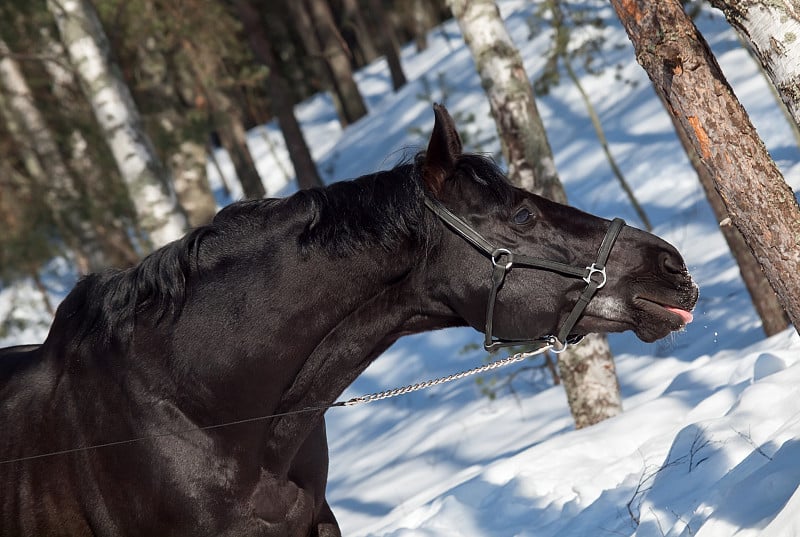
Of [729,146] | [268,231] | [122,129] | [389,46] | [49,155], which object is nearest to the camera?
[729,146]

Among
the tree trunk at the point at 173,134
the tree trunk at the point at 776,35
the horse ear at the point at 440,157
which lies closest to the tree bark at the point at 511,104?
the horse ear at the point at 440,157

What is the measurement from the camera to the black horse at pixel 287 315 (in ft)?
11.1

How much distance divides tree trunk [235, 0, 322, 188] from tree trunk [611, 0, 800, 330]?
46.4 feet

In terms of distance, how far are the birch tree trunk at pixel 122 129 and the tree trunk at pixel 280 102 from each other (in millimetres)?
8573

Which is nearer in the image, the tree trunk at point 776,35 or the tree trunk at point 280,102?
the tree trunk at point 776,35

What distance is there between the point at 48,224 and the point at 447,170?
15.2 m

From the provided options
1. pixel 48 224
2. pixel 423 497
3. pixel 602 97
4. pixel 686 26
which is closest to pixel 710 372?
pixel 423 497

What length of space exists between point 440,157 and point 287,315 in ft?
2.56

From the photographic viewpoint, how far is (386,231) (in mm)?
3412

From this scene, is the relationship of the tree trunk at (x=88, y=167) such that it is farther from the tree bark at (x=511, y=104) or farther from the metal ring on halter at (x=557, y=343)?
the metal ring on halter at (x=557, y=343)

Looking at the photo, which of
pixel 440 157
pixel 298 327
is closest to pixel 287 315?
pixel 298 327

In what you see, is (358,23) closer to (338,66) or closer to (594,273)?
(338,66)

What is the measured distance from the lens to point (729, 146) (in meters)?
3.26

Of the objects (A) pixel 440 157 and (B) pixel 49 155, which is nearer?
(A) pixel 440 157
